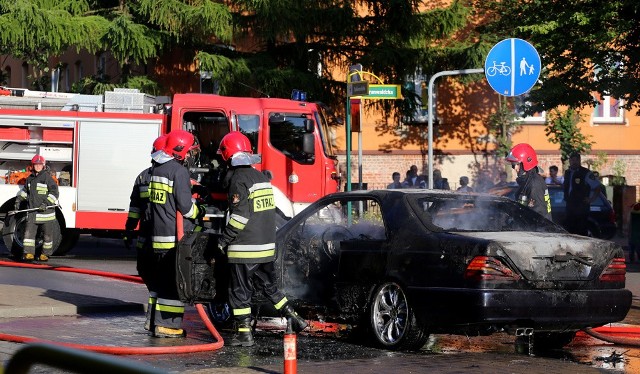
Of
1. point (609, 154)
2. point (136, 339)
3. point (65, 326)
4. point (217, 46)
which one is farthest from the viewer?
point (609, 154)

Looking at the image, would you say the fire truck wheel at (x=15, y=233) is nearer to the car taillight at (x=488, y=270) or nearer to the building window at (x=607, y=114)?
the car taillight at (x=488, y=270)

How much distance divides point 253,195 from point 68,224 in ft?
33.5

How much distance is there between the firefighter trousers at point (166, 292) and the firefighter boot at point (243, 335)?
0.65m

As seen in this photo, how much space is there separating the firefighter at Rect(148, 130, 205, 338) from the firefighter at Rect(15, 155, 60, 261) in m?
8.54

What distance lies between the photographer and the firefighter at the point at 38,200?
1800cm

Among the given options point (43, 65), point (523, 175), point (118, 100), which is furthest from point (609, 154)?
point (523, 175)

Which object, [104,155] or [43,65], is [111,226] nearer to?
[104,155]

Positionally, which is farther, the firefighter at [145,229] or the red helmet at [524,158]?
the red helmet at [524,158]

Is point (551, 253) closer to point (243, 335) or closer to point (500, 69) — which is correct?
point (243, 335)

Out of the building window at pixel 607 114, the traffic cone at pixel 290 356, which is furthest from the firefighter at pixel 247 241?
the building window at pixel 607 114

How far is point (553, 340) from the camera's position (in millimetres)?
9648

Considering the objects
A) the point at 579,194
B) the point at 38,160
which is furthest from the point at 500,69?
the point at 38,160

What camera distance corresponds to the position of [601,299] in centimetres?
898

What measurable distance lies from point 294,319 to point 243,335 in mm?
410
